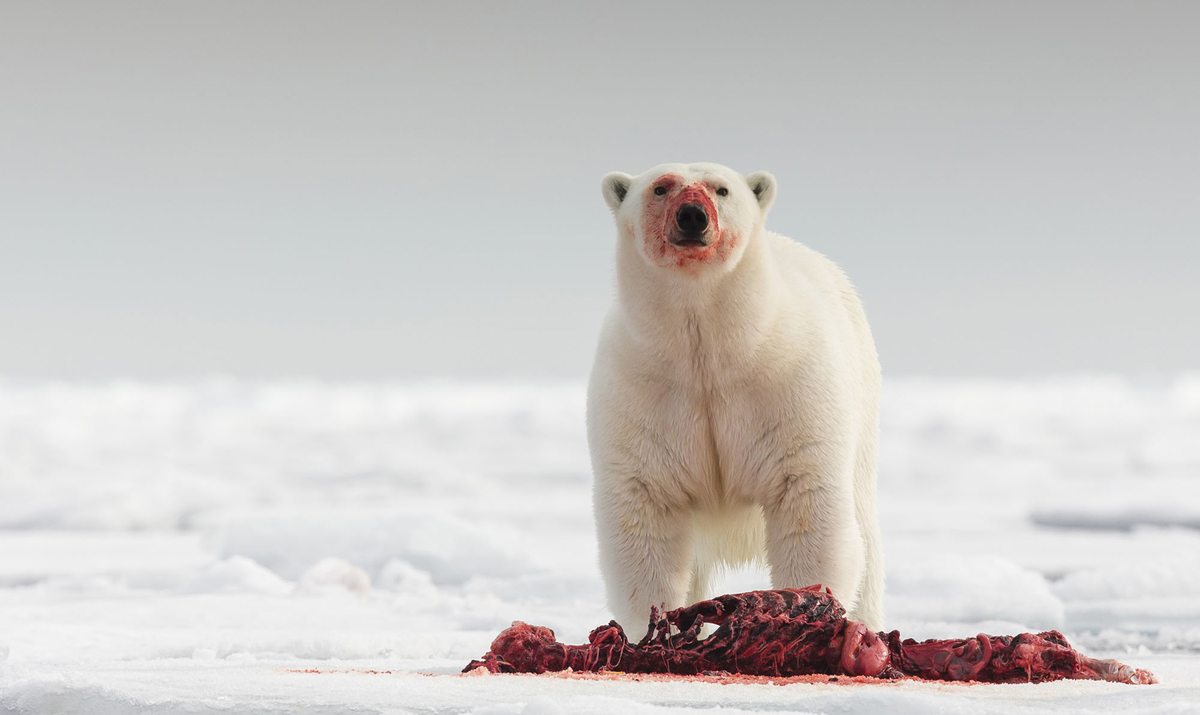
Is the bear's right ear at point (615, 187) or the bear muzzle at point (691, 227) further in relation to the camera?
the bear's right ear at point (615, 187)

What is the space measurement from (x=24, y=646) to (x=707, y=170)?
4.90 meters

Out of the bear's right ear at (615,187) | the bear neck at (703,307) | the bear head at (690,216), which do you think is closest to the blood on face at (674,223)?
the bear head at (690,216)

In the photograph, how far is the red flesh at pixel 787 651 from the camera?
4379 millimetres

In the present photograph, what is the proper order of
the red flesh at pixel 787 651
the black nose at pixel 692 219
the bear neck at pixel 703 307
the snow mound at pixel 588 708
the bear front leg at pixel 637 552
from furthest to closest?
the bear front leg at pixel 637 552 → the bear neck at pixel 703 307 → the black nose at pixel 692 219 → the red flesh at pixel 787 651 → the snow mound at pixel 588 708

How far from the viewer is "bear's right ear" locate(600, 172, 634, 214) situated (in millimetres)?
5414

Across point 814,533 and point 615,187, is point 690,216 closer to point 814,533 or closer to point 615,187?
point 615,187

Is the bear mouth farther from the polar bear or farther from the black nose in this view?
the polar bear

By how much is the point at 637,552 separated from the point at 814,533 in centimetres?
86

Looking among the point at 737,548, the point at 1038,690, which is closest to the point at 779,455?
the point at 737,548

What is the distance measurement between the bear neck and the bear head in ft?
0.30

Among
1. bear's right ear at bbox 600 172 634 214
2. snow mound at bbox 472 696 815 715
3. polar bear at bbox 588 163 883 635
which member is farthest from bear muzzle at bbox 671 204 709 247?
snow mound at bbox 472 696 815 715

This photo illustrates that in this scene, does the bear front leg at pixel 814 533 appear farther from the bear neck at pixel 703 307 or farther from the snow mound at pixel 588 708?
the snow mound at pixel 588 708

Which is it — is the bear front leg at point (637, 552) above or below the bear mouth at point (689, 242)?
below

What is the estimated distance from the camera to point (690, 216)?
484cm
